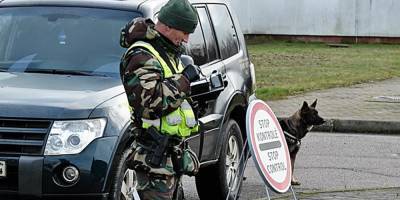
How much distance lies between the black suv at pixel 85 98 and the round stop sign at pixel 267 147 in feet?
1.23

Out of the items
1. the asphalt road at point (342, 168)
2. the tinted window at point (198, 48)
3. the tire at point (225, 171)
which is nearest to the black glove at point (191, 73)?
the tinted window at point (198, 48)

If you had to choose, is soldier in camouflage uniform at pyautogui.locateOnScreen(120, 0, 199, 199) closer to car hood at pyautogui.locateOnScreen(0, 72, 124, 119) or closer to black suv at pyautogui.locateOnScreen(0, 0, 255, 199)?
black suv at pyautogui.locateOnScreen(0, 0, 255, 199)

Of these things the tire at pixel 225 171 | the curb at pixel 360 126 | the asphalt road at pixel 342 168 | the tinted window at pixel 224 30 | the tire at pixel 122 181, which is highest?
the tinted window at pixel 224 30

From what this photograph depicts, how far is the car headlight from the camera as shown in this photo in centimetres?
602

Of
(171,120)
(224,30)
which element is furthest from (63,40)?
(171,120)

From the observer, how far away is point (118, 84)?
21.6 feet

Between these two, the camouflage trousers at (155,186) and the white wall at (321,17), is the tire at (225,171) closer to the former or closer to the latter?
the camouflage trousers at (155,186)

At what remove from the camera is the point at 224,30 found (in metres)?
8.76

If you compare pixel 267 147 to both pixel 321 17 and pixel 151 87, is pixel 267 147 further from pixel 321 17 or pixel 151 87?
pixel 321 17

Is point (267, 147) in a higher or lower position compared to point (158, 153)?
lower

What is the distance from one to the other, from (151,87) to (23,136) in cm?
151

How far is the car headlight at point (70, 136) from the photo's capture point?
6016 millimetres

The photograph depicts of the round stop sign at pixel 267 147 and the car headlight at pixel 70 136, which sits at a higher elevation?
the car headlight at pixel 70 136

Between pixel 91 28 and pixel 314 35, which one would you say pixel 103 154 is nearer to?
pixel 91 28
